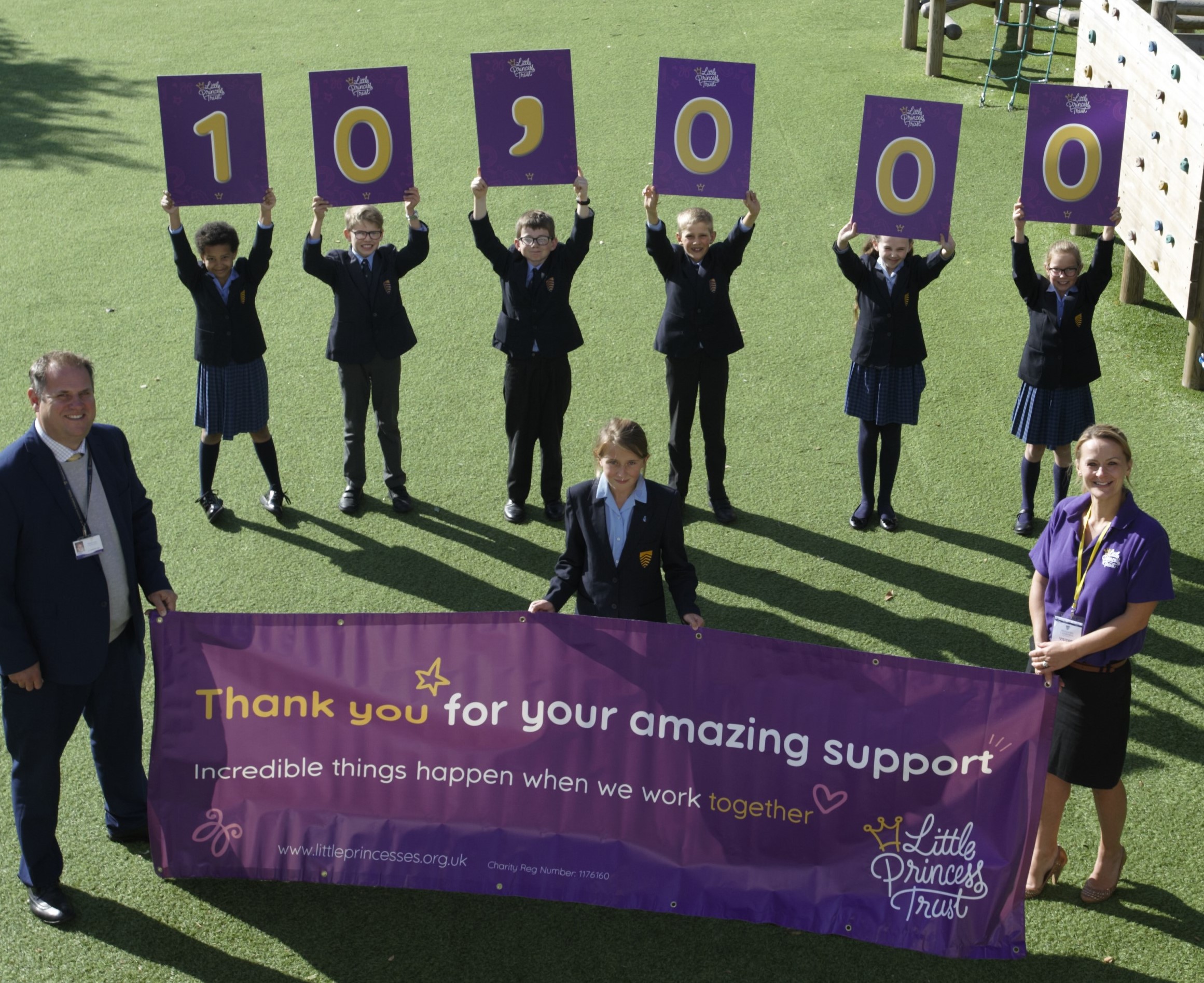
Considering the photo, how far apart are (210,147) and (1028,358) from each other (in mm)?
4398

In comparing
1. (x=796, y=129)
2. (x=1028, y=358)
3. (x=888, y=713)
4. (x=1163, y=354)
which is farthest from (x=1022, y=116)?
(x=888, y=713)

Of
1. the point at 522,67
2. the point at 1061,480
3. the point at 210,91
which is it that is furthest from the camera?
the point at 1061,480

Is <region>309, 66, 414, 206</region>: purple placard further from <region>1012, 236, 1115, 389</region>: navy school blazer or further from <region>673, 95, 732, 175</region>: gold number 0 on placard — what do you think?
<region>1012, 236, 1115, 389</region>: navy school blazer

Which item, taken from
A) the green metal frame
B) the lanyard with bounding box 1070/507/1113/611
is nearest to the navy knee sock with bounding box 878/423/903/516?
the lanyard with bounding box 1070/507/1113/611

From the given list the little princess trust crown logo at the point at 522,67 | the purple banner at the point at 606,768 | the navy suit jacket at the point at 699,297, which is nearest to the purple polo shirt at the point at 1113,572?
the purple banner at the point at 606,768

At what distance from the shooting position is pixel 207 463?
7250 mm

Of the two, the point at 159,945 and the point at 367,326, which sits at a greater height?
the point at 367,326

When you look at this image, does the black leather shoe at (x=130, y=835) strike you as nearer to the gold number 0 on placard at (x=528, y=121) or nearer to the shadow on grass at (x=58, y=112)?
the gold number 0 on placard at (x=528, y=121)

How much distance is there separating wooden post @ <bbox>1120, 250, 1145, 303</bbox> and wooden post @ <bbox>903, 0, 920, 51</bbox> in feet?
17.3

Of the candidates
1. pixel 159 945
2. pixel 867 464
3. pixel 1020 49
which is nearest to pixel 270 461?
pixel 159 945

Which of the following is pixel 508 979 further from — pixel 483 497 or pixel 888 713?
pixel 483 497

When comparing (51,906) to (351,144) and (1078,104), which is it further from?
(1078,104)

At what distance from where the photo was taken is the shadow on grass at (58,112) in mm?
12430

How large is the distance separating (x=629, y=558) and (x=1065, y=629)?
1.58 meters
